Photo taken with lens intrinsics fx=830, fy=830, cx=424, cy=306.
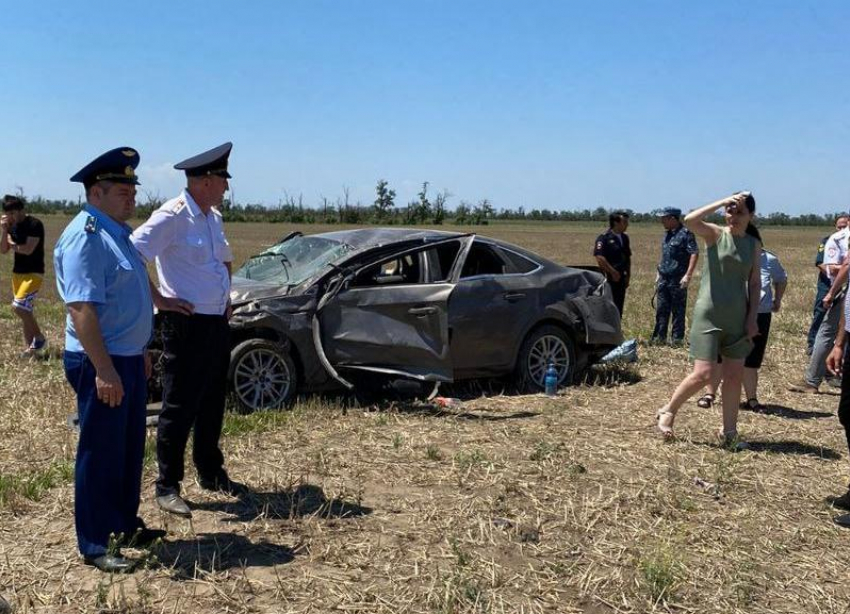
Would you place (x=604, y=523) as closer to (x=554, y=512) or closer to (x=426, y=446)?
(x=554, y=512)

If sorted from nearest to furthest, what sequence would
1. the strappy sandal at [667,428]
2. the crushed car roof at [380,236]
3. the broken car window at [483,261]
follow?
the strappy sandal at [667,428], the crushed car roof at [380,236], the broken car window at [483,261]

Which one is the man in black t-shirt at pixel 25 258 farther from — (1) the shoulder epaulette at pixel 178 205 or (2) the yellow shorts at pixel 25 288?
(1) the shoulder epaulette at pixel 178 205

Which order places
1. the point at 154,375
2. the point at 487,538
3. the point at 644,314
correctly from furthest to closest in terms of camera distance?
the point at 644,314 < the point at 154,375 < the point at 487,538

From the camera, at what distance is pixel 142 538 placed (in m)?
4.07

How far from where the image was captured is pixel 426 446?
5.90 meters

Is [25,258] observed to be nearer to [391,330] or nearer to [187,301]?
[391,330]

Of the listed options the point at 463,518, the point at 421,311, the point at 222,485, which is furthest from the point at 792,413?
the point at 222,485

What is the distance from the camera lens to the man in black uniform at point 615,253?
10680 mm

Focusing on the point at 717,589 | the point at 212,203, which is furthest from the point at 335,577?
the point at 212,203

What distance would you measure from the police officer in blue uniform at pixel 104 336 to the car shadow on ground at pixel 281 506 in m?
0.74

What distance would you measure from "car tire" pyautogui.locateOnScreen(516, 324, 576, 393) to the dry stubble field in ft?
2.43

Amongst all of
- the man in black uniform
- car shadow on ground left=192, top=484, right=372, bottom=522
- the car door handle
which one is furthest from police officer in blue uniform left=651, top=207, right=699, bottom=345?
car shadow on ground left=192, top=484, right=372, bottom=522

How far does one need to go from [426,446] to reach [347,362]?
4.30 ft

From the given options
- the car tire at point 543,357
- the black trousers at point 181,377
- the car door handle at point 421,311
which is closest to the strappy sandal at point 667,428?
the car tire at point 543,357
